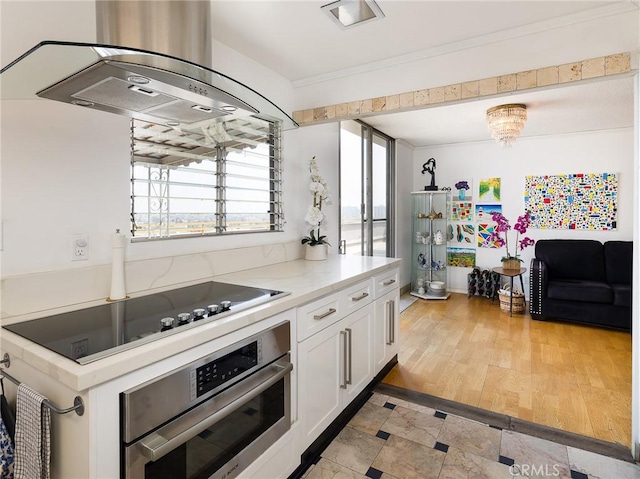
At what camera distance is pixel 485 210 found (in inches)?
206

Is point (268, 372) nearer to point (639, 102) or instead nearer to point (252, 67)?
point (252, 67)

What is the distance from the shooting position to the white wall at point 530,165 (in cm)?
437

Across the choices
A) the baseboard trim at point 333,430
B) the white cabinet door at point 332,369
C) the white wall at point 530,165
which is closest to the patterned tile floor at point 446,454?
the baseboard trim at point 333,430

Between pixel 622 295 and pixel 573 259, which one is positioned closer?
pixel 622 295

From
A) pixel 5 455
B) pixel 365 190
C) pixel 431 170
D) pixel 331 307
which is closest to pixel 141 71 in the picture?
pixel 5 455

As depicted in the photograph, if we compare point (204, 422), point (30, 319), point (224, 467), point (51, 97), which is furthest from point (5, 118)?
point (224, 467)

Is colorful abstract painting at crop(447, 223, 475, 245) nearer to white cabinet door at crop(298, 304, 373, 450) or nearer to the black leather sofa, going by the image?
the black leather sofa

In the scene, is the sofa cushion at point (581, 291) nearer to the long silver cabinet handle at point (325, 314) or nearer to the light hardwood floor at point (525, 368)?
the light hardwood floor at point (525, 368)

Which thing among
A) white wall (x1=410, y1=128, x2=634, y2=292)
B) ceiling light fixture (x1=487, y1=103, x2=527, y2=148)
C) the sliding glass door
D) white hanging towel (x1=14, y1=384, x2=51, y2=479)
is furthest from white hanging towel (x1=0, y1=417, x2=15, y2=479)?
white wall (x1=410, y1=128, x2=634, y2=292)

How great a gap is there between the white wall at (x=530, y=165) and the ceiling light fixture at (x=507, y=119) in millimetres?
1611

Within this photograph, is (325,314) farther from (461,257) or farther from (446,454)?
(461,257)

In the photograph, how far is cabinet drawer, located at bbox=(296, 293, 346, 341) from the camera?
5.29 ft

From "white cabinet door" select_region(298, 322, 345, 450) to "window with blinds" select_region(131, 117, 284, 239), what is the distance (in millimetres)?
905

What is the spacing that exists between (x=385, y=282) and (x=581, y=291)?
2.75m
